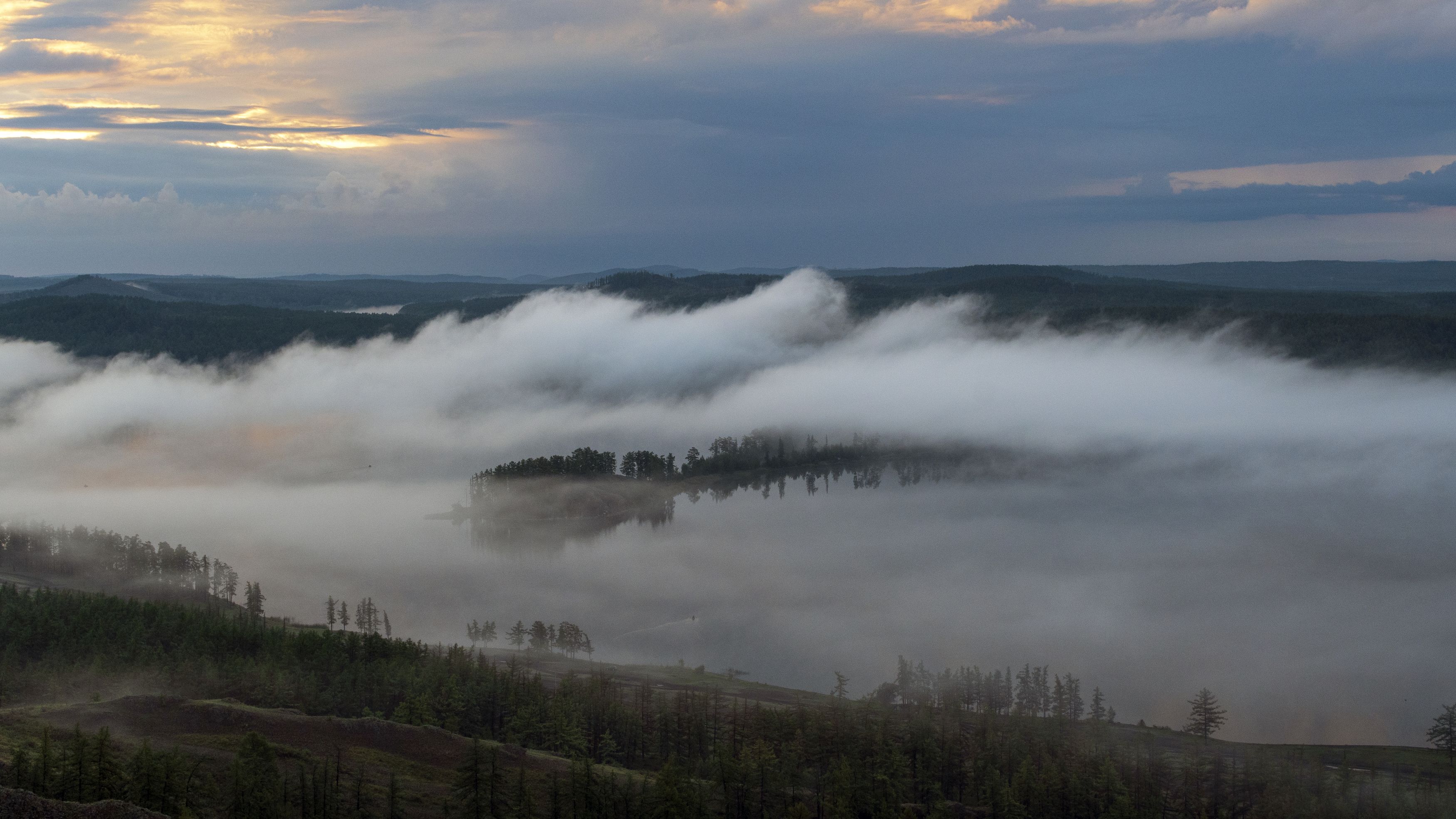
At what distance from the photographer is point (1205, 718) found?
8662cm

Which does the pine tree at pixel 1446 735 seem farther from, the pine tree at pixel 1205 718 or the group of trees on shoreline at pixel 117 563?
the group of trees on shoreline at pixel 117 563

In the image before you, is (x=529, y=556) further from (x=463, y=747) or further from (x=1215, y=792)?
(x=1215, y=792)

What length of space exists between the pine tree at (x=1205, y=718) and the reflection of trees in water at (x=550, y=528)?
311ft

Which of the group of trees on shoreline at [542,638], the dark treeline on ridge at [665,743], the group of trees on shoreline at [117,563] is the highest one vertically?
the dark treeline on ridge at [665,743]

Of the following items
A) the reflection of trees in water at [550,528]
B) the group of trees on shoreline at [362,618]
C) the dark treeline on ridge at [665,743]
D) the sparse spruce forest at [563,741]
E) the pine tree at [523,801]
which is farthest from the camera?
the reflection of trees in water at [550,528]

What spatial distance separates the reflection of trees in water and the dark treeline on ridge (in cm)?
6538

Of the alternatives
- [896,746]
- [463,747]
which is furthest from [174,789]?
[896,746]

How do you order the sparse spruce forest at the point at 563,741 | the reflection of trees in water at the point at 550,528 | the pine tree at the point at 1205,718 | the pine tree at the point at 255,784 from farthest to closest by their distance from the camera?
the reflection of trees in water at the point at 550,528
the pine tree at the point at 1205,718
the sparse spruce forest at the point at 563,741
the pine tree at the point at 255,784

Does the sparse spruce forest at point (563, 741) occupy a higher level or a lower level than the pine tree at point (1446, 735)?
higher

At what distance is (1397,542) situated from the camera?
6737 inches

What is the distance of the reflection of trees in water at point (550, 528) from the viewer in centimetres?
16500

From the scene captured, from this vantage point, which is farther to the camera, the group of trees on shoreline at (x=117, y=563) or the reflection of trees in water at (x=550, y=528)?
the reflection of trees in water at (x=550, y=528)

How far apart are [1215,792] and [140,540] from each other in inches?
5711

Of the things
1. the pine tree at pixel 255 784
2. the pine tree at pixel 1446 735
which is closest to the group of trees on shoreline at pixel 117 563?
the pine tree at pixel 255 784
